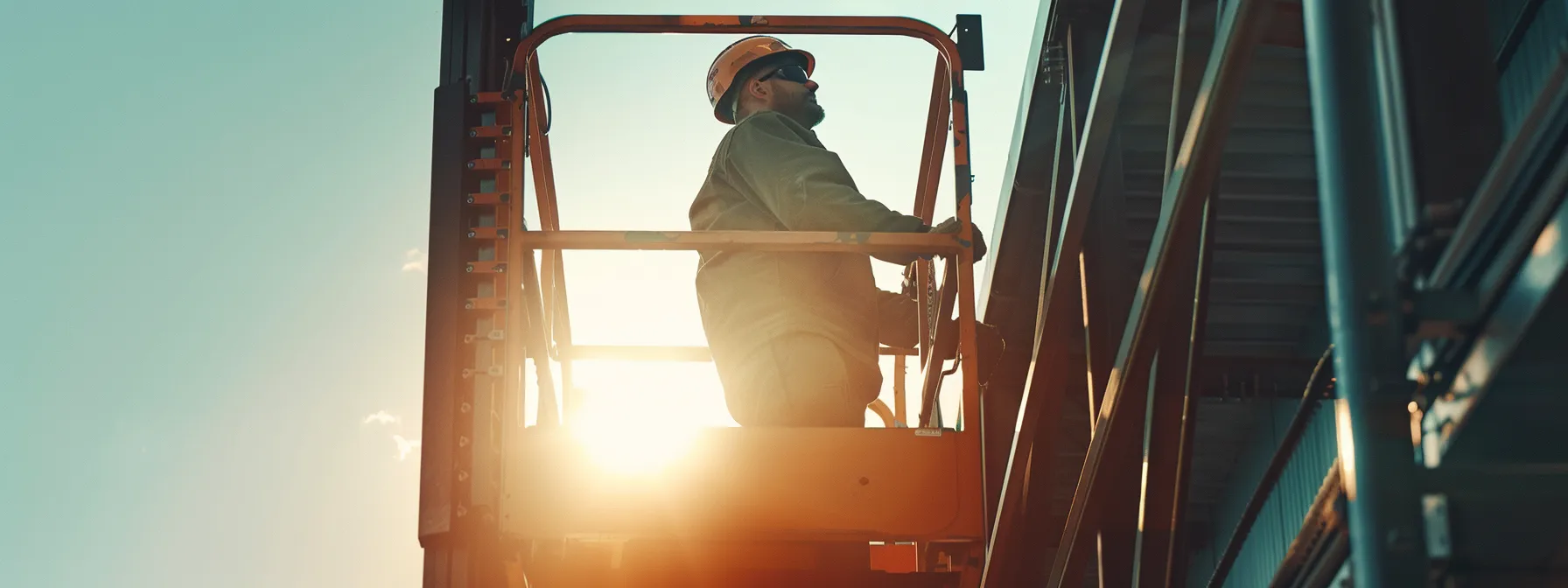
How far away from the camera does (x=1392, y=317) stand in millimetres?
2787

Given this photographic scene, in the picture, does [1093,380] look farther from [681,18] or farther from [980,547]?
[681,18]

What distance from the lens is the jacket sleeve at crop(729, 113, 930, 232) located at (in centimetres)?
539

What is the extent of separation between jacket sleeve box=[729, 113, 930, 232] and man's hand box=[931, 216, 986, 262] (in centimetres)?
7

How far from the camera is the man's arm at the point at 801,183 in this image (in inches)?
212

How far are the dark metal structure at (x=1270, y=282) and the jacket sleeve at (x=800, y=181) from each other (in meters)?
0.73

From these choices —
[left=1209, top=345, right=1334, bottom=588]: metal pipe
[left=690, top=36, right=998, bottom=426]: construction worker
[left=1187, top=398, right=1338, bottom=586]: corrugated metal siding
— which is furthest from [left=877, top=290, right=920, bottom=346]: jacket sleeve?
[left=1187, top=398, right=1338, bottom=586]: corrugated metal siding

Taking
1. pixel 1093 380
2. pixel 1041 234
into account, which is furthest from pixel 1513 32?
pixel 1093 380

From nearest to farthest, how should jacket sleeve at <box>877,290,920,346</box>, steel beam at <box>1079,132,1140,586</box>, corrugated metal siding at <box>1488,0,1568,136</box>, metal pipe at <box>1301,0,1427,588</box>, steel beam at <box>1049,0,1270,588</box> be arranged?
metal pipe at <box>1301,0,1427,588</box> → steel beam at <box>1049,0,1270,588</box> → steel beam at <box>1079,132,1140,586</box> → jacket sleeve at <box>877,290,920,346</box> → corrugated metal siding at <box>1488,0,1568,136</box>

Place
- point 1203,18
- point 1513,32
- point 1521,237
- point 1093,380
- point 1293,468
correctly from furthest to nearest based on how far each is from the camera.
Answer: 1. point 1293,468
2. point 1513,32
3. point 1093,380
4. point 1203,18
5. point 1521,237

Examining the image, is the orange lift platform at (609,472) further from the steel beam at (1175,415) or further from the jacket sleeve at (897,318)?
the jacket sleeve at (897,318)

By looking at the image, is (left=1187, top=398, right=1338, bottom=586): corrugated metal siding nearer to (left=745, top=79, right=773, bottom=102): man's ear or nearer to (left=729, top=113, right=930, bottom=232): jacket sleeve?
(left=745, top=79, right=773, bottom=102): man's ear

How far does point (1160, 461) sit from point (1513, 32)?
4.17 metres

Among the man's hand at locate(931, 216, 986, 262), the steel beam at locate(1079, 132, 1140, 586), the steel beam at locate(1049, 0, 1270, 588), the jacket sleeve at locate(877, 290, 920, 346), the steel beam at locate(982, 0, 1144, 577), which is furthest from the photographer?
the jacket sleeve at locate(877, 290, 920, 346)

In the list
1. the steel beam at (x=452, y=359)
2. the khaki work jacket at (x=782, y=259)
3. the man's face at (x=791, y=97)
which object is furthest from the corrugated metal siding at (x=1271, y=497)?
the steel beam at (x=452, y=359)
